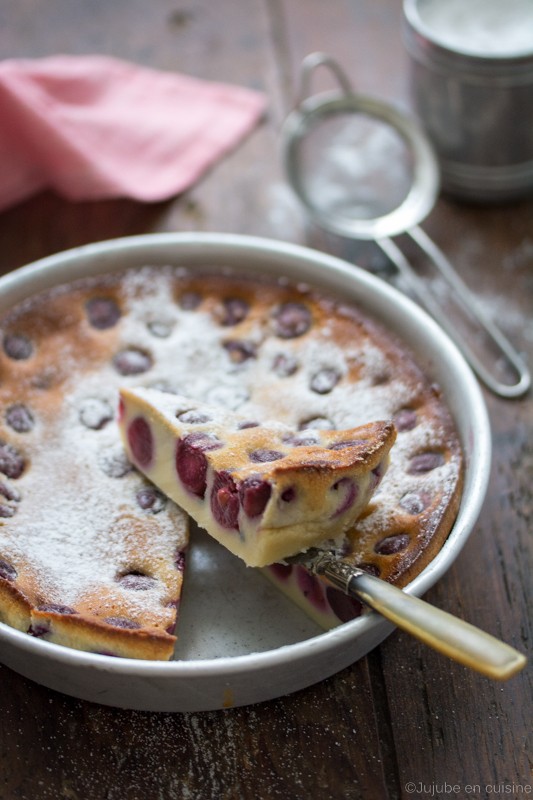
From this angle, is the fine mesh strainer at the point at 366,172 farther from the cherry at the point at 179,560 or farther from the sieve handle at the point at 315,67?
the cherry at the point at 179,560

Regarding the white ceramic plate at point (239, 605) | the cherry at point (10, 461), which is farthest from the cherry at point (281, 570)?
the cherry at point (10, 461)

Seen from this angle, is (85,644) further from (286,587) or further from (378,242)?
(378,242)

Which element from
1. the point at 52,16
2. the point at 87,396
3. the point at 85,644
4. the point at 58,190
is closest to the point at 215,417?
the point at 87,396

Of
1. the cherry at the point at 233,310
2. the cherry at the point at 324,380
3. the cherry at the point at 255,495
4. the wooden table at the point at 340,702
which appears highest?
the cherry at the point at 255,495

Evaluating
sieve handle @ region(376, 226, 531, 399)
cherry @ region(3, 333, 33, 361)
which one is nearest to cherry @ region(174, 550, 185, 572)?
cherry @ region(3, 333, 33, 361)

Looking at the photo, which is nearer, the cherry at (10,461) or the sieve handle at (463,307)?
the cherry at (10,461)

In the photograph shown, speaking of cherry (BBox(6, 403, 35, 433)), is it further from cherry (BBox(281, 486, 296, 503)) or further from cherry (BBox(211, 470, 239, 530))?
cherry (BBox(281, 486, 296, 503))
